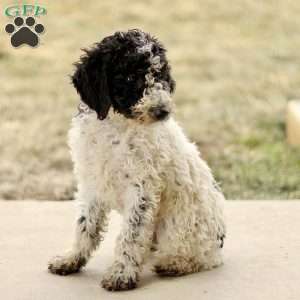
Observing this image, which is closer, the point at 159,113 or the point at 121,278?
the point at 159,113

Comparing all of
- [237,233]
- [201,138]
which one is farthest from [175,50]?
[237,233]

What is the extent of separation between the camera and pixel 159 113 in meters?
4.83

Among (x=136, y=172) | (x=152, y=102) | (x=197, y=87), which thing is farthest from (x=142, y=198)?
(x=197, y=87)

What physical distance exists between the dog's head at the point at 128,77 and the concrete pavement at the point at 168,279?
951 mm

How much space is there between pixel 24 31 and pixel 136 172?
180 centimetres

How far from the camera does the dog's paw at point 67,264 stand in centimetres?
541

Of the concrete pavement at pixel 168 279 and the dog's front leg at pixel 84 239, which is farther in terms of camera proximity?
the dog's front leg at pixel 84 239

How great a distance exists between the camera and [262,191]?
27.8 ft

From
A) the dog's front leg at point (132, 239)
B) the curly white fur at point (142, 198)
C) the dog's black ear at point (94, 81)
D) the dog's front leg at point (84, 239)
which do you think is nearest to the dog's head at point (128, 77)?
the dog's black ear at point (94, 81)

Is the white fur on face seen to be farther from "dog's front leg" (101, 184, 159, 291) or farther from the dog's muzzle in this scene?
"dog's front leg" (101, 184, 159, 291)

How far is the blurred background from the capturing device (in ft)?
30.0

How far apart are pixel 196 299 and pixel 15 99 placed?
7800 millimetres
